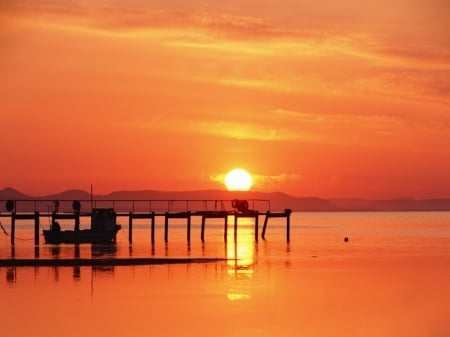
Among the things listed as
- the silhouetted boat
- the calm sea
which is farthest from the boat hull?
the calm sea

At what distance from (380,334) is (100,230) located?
69.8m

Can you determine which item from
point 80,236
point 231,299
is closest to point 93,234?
point 80,236

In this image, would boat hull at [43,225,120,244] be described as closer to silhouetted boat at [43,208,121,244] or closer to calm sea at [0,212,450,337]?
silhouetted boat at [43,208,121,244]

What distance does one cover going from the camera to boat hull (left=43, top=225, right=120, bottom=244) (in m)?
112

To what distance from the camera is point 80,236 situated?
366 feet

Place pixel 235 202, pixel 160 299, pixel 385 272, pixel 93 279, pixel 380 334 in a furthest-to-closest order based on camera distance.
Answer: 1. pixel 235 202
2. pixel 385 272
3. pixel 93 279
4. pixel 160 299
5. pixel 380 334

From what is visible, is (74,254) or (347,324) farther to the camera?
(74,254)

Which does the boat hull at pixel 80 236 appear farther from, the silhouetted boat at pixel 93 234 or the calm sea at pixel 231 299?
the calm sea at pixel 231 299

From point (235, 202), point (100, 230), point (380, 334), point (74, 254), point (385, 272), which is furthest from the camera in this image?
point (235, 202)

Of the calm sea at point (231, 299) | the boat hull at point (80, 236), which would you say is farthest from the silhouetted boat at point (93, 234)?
the calm sea at point (231, 299)

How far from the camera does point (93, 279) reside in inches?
2657

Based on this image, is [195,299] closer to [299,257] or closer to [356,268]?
[356,268]

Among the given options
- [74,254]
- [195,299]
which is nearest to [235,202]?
[74,254]

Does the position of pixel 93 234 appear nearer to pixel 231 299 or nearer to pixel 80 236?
pixel 80 236
